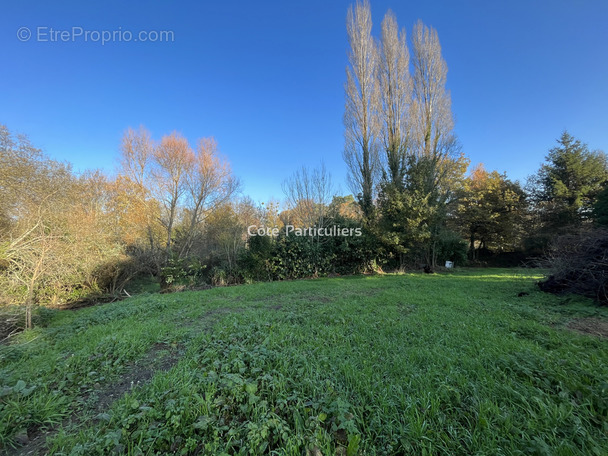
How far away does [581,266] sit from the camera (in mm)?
Result: 4691

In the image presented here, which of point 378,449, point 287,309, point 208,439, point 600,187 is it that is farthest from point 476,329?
point 600,187

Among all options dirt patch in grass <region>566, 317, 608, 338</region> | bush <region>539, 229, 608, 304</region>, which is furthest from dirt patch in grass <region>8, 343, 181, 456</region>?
bush <region>539, 229, 608, 304</region>

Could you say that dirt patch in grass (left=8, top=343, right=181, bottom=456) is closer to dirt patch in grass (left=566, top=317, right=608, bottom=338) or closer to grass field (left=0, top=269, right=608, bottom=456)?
grass field (left=0, top=269, right=608, bottom=456)

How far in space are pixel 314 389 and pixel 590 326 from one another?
165 inches

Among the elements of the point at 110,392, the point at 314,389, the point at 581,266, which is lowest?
the point at 110,392

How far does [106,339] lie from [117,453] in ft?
7.38

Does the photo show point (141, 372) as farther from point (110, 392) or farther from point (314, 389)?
point (314, 389)

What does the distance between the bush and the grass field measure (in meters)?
1.27

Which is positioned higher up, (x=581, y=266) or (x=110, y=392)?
(x=581, y=266)

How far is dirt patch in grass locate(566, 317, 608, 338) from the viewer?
2.87 m

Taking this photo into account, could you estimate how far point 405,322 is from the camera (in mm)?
3439

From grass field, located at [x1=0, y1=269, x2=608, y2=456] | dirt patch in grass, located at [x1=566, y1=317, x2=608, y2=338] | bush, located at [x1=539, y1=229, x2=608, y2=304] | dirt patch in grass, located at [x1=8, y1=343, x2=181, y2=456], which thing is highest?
bush, located at [x1=539, y1=229, x2=608, y2=304]

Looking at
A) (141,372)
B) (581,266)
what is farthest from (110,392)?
(581,266)

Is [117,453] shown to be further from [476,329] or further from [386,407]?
[476,329]
